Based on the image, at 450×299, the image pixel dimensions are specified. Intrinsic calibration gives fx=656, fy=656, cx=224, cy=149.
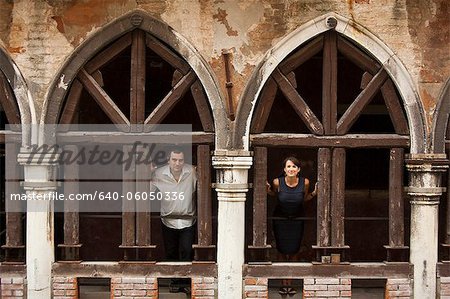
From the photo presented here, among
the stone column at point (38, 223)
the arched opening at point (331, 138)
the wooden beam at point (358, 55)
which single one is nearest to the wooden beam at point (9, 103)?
the stone column at point (38, 223)

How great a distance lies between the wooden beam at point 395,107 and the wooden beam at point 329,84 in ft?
1.76

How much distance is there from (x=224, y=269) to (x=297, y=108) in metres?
1.85

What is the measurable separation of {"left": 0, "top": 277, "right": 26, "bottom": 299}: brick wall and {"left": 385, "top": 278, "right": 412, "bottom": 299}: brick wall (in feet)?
12.6

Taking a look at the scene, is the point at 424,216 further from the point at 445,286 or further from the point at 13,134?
the point at 13,134

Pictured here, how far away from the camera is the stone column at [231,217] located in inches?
265

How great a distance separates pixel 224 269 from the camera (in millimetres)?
6816

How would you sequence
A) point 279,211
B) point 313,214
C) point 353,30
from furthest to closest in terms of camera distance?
point 313,214 < point 279,211 < point 353,30

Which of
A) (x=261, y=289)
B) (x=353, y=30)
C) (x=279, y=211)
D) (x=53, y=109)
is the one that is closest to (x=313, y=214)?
(x=279, y=211)

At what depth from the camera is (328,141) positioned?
680 cm

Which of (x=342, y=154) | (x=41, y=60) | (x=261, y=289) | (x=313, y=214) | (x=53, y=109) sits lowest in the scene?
(x=261, y=289)

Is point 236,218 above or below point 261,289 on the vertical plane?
above

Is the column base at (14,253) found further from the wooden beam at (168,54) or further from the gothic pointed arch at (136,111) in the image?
the wooden beam at (168,54)

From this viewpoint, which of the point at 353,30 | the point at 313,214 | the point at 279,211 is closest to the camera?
the point at 353,30

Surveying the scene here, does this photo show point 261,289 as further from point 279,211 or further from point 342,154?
point 342,154
